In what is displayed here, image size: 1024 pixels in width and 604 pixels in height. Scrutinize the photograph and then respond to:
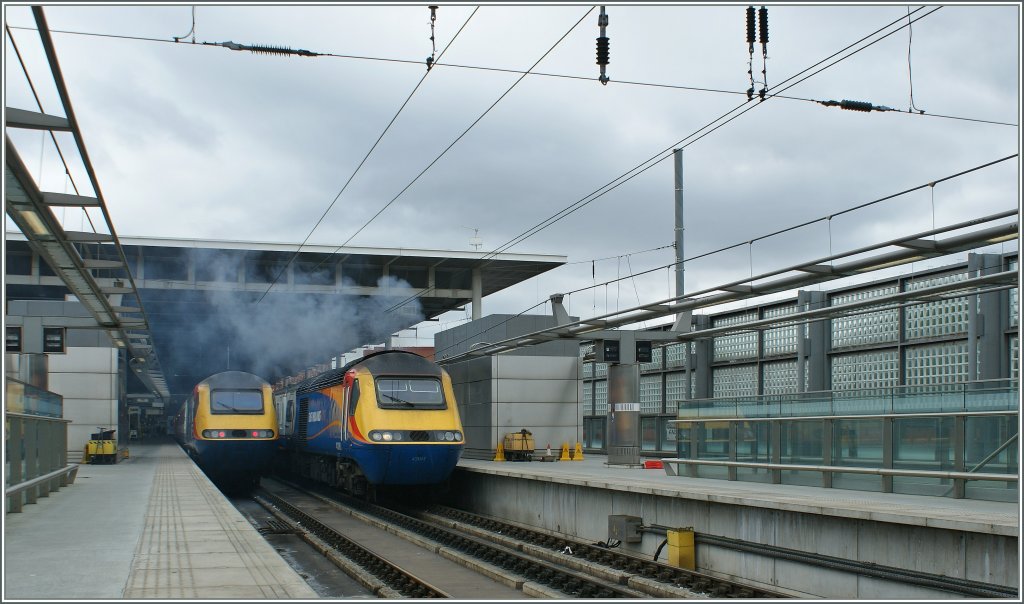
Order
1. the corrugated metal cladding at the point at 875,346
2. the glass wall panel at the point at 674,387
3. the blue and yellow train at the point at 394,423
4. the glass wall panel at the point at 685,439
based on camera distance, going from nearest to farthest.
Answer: the corrugated metal cladding at the point at 875,346 → the glass wall panel at the point at 685,439 → the blue and yellow train at the point at 394,423 → the glass wall panel at the point at 674,387

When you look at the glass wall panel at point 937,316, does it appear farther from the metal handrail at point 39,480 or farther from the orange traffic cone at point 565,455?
the metal handrail at point 39,480

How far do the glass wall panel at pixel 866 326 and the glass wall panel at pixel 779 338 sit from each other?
4.60ft

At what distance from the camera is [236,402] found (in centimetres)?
2711

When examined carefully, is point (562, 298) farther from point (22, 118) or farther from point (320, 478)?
point (22, 118)

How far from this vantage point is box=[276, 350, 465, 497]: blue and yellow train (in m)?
20.4

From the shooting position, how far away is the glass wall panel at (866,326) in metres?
19.6

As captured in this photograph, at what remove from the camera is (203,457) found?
26.7m

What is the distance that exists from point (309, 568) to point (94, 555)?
474 centimetres

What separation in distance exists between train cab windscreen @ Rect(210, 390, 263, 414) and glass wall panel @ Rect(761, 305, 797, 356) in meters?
14.2

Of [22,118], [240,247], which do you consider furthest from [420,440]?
[240,247]

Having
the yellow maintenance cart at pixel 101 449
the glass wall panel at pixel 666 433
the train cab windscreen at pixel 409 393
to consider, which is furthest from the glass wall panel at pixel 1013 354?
the yellow maintenance cart at pixel 101 449

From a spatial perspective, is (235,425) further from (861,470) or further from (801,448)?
(861,470)

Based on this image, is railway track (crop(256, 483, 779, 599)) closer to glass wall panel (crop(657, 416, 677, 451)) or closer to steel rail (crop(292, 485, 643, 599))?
steel rail (crop(292, 485, 643, 599))

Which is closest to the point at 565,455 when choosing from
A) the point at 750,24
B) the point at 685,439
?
the point at 685,439
